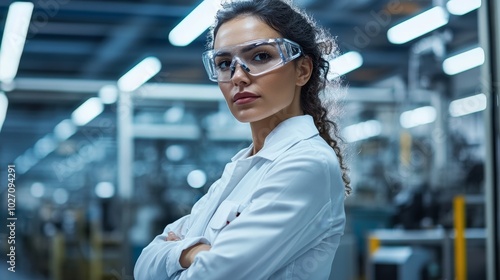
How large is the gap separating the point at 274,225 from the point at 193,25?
395 centimetres

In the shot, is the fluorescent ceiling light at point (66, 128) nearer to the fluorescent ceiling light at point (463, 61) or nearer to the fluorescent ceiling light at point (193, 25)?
the fluorescent ceiling light at point (193, 25)

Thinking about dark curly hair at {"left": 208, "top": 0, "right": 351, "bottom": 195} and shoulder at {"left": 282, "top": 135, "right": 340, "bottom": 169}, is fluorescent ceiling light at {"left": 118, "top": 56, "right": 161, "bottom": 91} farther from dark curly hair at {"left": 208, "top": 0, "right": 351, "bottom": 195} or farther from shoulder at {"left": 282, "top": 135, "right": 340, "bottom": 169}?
shoulder at {"left": 282, "top": 135, "right": 340, "bottom": 169}

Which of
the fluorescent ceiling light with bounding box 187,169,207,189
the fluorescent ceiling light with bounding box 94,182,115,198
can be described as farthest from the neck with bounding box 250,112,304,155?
the fluorescent ceiling light with bounding box 94,182,115,198

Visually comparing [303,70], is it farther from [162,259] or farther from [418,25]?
[418,25]

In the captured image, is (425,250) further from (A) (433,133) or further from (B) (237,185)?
(B) (237,185)

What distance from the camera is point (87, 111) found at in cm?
533

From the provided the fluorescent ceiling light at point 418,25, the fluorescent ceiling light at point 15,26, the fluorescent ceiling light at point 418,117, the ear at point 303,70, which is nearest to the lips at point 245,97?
the ear at point 303,70

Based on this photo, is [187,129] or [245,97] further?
[187,129]

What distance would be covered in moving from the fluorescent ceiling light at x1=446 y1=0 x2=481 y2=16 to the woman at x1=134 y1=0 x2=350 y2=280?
4643mm

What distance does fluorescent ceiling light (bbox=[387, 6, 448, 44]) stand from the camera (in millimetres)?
5816

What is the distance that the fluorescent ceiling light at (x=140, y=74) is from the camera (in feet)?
16.6

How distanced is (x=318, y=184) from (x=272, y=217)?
3.4 inches

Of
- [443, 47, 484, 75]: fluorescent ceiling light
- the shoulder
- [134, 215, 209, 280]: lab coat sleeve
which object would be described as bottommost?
[134, 215, 209, 280]: lab coat sleeve

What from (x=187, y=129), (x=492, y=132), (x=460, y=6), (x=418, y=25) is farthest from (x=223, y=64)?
(x=418, y=25)
